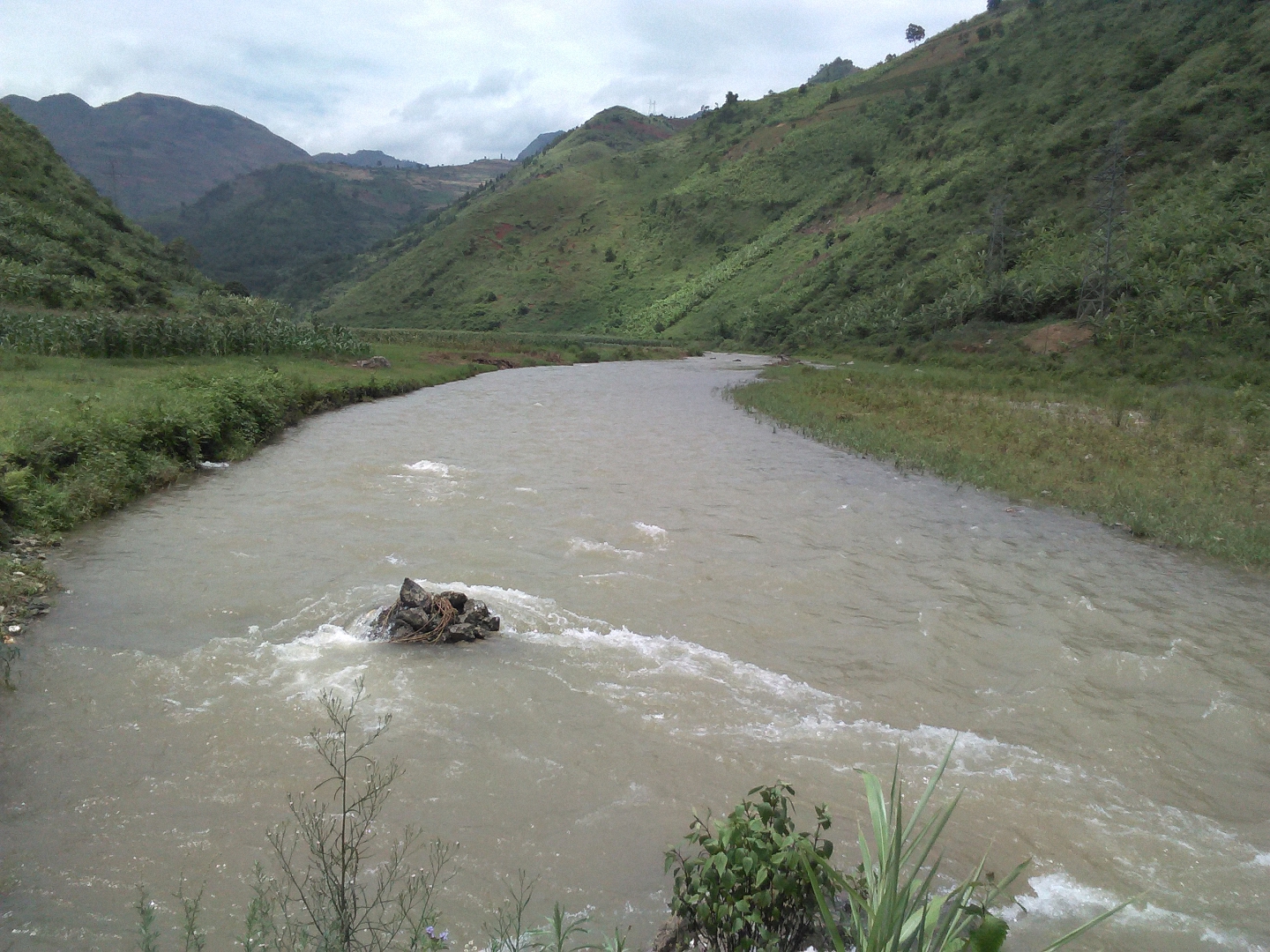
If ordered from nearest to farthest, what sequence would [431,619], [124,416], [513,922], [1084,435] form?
[513,922] → [431,619] → [124,416] → [1084,435]

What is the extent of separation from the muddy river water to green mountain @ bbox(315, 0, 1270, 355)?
2259 centimetres

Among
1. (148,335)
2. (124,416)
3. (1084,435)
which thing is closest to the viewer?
(124,416)

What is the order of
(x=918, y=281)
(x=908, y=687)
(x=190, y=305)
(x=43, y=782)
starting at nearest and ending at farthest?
(x=43, y=782)
(x=908, y=687)
(x=190, y=305)
(x=918, y=281)

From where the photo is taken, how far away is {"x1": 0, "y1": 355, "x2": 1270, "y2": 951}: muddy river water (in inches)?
166

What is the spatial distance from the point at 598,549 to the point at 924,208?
177 ft

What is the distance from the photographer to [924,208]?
54531mm

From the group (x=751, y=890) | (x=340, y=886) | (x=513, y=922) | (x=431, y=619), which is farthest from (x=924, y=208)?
(x=340, y=886)

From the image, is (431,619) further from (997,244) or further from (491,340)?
(491,340)

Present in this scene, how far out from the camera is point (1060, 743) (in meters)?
5.82

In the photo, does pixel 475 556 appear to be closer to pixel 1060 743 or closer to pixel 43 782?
pixel 43 782

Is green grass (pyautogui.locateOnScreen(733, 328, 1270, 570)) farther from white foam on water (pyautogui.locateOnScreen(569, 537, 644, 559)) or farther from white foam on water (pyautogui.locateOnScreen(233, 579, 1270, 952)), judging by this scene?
white foam on water (pyautogui.locateOnScreen(569, 537, 644, 559))

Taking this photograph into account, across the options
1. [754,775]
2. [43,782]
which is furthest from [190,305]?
[754,775]

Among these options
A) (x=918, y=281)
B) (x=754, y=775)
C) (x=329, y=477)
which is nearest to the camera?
(x=754, y=775)

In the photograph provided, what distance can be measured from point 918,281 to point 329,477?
4047 cm
